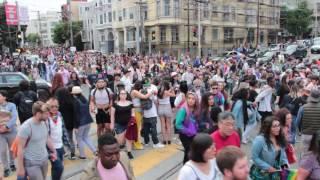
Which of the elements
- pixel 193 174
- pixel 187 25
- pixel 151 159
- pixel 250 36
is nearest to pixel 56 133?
pixel 151 159

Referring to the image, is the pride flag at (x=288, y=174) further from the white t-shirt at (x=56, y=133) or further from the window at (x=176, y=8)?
the window at (x=176, y=8)

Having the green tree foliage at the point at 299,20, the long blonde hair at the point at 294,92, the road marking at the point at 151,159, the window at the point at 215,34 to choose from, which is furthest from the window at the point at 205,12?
the road marking at the point at 151,159

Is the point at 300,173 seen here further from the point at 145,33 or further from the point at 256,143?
the point at 145,33

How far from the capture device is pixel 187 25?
5838 cm

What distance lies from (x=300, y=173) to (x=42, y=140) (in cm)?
321

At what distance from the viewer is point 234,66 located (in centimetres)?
2144

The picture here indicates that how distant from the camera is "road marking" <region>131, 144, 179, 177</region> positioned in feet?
26.9

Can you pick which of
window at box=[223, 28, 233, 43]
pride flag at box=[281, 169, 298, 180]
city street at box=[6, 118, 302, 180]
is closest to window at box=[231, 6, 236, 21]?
window at box=[223, 28, 233, 43]

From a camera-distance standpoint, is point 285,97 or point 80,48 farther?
point 80,48

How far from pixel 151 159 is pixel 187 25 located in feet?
167

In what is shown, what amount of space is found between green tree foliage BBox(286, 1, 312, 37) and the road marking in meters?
72.4

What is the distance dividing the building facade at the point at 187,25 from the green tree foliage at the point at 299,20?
2.38 metres

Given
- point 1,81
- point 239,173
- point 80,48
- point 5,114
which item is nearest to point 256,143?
point 239,173

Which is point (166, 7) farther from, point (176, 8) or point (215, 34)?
point (215, 34)
